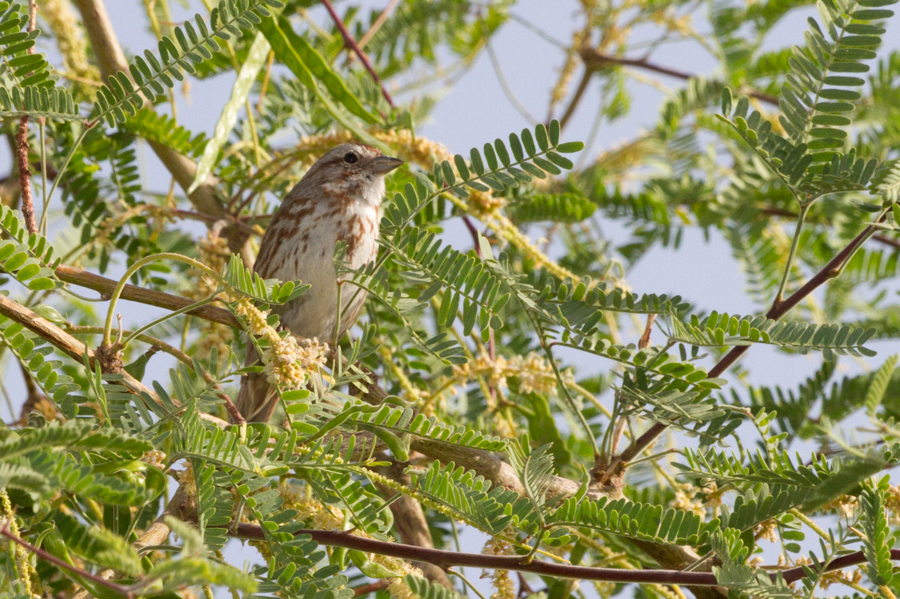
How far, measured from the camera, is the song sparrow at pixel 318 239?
400 cm

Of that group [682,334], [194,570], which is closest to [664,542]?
[682,334]

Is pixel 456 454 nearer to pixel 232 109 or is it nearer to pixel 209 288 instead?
pixel 209 288

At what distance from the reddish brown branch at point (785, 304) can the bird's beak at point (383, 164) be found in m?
1.85

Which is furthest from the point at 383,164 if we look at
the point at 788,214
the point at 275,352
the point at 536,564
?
the point at 536,564

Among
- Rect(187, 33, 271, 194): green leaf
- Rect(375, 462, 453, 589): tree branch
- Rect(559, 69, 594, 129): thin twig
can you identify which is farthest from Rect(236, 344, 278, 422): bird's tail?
Rect(559, 69, 594, 129): thin twig

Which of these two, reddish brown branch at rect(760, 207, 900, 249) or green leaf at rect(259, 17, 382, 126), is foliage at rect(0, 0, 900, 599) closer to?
green leaf at rect(259, 17, 382, 126)

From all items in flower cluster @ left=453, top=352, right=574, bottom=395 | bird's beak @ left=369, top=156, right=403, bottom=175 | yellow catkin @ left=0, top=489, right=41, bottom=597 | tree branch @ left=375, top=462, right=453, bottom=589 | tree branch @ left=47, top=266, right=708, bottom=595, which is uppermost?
bird's beak @ left=369, top=156, right=403, bottom=175

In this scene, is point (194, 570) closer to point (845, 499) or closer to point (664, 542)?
point (664, 542)

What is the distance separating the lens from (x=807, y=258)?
5.04 m

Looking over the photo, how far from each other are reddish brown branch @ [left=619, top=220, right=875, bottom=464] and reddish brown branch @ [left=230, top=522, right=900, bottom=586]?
0.45 m

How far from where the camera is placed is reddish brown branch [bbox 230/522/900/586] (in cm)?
217

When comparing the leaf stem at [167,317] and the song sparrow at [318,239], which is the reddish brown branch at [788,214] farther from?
the leaf stem at [167,317]

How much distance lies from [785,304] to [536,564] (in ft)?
3.22

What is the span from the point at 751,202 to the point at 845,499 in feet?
8.66
